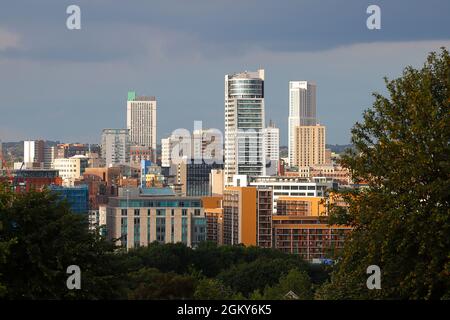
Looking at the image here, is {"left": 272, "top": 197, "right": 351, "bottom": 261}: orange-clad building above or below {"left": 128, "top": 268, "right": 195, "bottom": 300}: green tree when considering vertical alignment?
below

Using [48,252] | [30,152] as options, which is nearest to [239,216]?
[30,152]

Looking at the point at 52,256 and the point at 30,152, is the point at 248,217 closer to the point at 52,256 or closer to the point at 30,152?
the point at 30,152

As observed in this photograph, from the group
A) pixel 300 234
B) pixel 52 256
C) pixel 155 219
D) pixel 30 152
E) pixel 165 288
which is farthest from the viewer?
pixel 30 152

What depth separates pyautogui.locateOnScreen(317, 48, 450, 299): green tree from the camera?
2166 centimetres

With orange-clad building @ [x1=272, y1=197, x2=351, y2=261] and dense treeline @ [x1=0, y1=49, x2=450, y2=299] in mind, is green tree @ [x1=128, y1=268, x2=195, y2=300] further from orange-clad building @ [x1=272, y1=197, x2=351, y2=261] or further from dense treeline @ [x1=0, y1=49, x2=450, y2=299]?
orange-clad building @ [x1=272, y1=197, x2=351, y2=261]

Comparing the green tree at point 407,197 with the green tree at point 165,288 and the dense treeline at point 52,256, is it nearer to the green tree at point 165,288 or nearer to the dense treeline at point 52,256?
the dense treeline at point 52,256

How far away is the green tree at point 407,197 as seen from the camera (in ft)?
71.1

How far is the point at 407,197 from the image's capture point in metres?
22.0

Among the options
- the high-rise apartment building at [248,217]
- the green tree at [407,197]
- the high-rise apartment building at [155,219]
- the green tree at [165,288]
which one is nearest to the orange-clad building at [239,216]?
the high-rise apartment building at [248,217]

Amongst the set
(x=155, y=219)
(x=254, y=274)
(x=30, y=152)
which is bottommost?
(x=254, y=274)

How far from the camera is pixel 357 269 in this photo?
23.2 m

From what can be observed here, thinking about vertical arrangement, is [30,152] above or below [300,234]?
above

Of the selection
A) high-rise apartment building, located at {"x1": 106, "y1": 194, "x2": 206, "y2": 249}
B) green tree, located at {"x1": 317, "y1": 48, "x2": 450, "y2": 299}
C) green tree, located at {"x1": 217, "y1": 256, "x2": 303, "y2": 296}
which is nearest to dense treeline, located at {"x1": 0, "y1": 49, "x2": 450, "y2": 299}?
green tree, located at {"x1": 317, "y1": 48, "x2": 450, "y2": 299}
